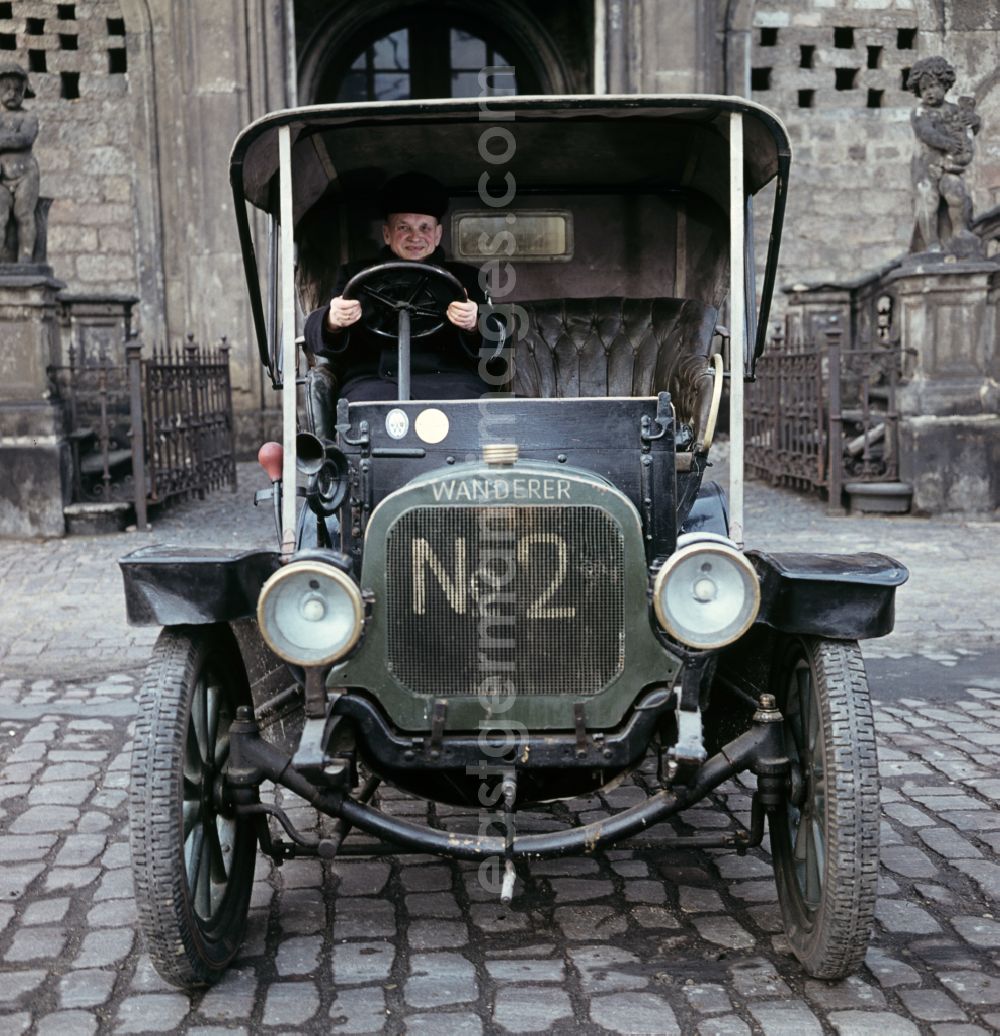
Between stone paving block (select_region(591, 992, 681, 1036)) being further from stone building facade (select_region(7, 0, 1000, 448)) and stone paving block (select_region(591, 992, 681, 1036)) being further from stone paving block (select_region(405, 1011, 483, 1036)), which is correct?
stone building facade (select_region(7, 0, 1000, 448))

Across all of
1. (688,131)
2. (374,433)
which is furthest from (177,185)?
(374,433)

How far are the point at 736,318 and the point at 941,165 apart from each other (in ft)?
27.3

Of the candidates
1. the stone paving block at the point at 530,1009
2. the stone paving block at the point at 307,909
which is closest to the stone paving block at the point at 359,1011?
the stone paving block at the point at 530,1009

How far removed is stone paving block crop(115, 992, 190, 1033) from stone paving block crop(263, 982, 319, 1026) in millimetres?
180

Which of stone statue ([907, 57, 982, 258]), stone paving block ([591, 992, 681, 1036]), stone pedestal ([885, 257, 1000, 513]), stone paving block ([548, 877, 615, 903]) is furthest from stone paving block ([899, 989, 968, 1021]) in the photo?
stone statue ([907, 57, 982, 258])

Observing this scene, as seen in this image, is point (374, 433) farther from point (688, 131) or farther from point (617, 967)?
point (688, 131)

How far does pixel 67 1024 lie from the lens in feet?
9.33

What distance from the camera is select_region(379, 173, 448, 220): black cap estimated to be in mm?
4348

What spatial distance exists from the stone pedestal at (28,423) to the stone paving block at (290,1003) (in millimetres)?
7781

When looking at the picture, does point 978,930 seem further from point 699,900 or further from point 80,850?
point 80,850

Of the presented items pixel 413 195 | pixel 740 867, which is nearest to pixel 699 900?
pixel 740 867

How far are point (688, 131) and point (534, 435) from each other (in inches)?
61.5

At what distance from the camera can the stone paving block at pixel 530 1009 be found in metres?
2.81

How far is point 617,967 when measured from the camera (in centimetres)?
309
